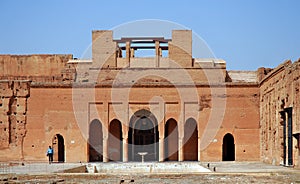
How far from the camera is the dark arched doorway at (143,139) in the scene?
33.3 metres

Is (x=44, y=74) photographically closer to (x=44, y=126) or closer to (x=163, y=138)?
(x=44, y=126)

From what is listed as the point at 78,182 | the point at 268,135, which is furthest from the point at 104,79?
the point at 78,182

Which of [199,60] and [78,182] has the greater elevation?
[199,60]

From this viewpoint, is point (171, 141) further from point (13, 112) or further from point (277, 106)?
point (13, 112)

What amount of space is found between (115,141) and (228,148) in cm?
710

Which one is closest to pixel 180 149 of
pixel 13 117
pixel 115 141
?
pixel 115 141

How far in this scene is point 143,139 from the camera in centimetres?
3397

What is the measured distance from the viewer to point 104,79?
33.4 meters

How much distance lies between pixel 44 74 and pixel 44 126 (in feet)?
22.5

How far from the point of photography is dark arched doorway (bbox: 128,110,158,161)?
1313 inches

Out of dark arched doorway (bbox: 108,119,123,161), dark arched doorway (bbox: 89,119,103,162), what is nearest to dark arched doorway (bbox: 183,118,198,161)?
dark arched doorway (bbox: 108,119,123,161)

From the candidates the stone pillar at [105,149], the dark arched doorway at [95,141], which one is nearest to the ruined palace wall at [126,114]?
the stone pillar at [105,149]

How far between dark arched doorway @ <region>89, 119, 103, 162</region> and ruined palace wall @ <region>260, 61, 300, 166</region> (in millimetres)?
9679

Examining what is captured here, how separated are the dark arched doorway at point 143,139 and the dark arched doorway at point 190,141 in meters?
1.97
